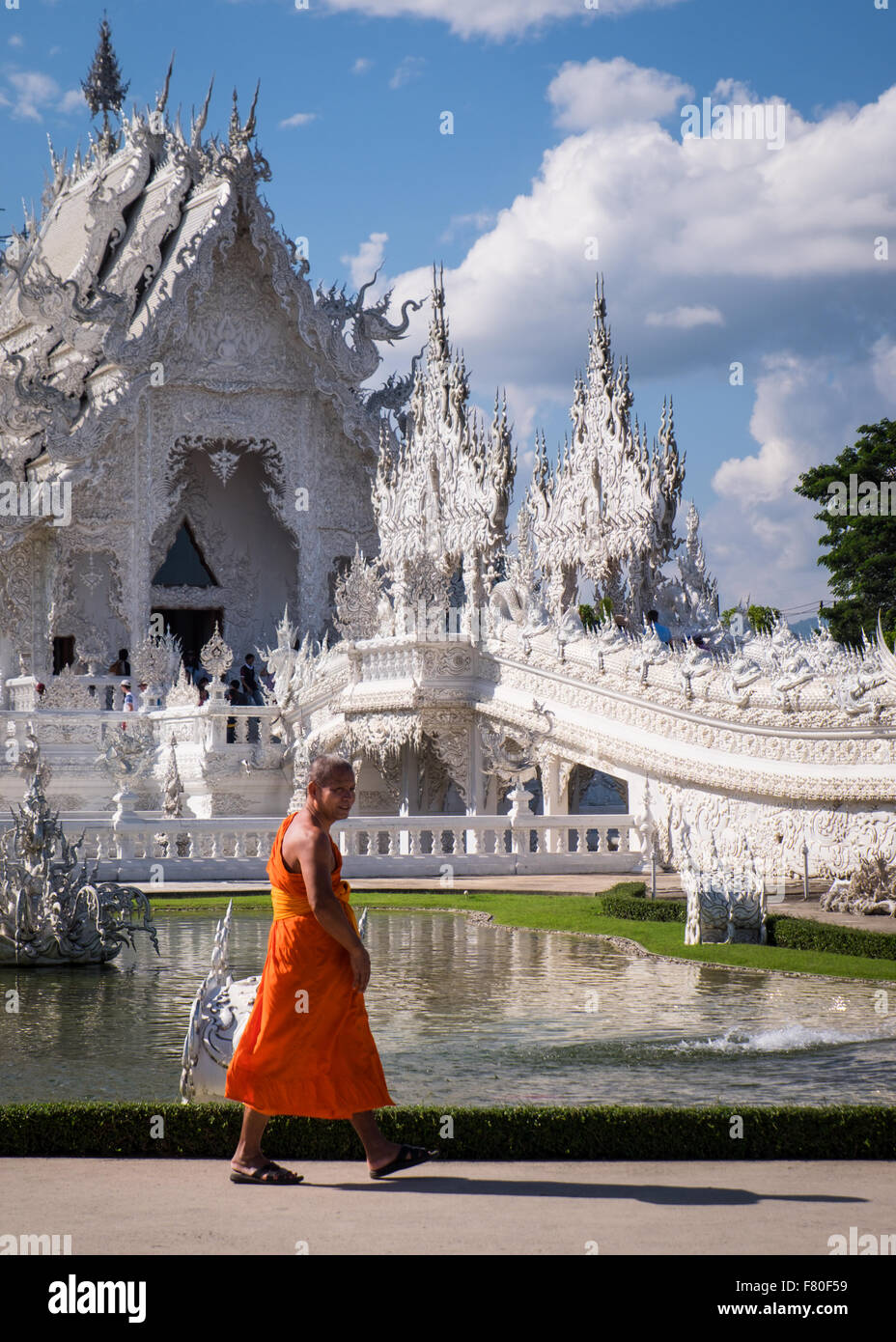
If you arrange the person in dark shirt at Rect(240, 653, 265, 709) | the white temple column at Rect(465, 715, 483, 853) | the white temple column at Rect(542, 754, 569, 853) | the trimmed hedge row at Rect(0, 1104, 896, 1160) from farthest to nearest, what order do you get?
the person in dark shirt at Rect(240, 653, 265, 709) < the white temple column at Rect(465, 715, 483, 853) < the white temple column at Rect(542, 754, 569, 853) < the trimmed hedge row at Rect(0, 1104, 896, 1160)

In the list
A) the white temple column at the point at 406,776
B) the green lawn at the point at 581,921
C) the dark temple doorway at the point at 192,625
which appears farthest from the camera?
the dark temple doorway at the point at 192,625

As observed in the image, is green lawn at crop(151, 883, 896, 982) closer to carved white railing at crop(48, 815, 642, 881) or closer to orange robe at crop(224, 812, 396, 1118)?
carved white railing at crop(48, 815, 642, 881)

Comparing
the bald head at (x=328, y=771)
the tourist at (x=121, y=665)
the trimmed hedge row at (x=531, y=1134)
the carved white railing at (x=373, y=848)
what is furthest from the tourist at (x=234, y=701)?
the bald head at (x=328, y=771)

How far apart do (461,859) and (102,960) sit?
631 centimetres

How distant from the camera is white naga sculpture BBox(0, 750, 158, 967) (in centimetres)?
927

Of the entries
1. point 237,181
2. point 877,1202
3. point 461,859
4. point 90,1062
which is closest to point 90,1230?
point 877,1202

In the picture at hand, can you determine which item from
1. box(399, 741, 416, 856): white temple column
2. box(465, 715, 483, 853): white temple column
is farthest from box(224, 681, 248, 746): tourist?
box(465, 715, 483, 853): white temple column

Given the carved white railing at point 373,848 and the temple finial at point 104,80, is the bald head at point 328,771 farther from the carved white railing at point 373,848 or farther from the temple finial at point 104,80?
the temple finial at point 104,80

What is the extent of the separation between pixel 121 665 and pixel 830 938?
1908 centimetres

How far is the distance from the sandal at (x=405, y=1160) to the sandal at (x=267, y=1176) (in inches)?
9.0

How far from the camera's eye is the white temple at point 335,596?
14.8 metres
